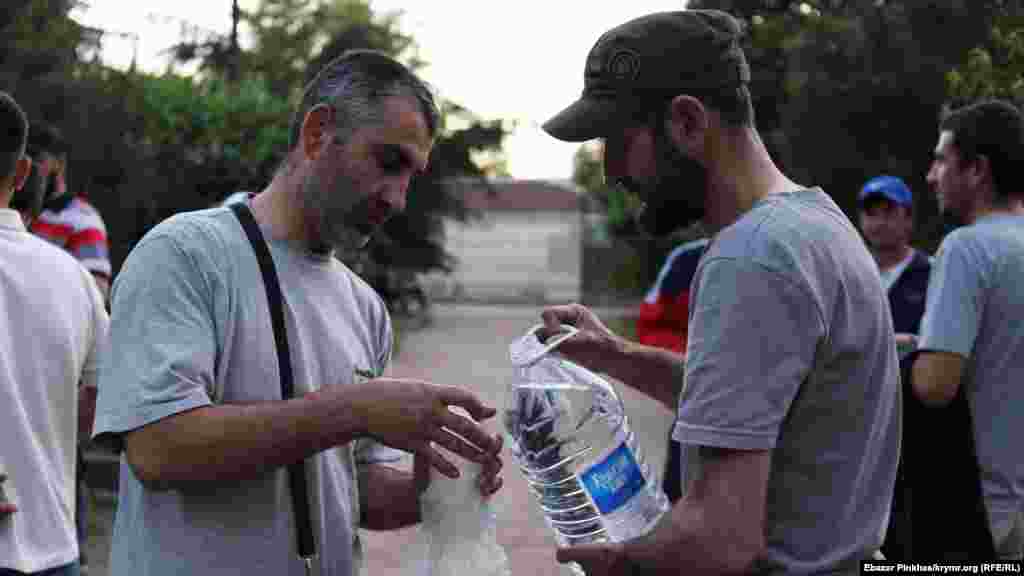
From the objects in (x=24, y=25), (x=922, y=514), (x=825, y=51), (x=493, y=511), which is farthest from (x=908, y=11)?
(x=493, y=511)

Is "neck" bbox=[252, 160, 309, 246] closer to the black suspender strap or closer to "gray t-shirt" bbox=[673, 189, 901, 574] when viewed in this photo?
the black suspender strap

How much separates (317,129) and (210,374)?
24.7 inches

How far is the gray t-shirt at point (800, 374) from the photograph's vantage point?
2301 millimetres

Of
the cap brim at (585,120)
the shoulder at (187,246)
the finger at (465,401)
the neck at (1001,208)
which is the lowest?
the finger at (465,401)

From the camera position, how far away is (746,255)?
7.59ft

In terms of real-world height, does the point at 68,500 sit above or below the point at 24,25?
below

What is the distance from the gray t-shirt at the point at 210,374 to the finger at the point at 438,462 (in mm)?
265

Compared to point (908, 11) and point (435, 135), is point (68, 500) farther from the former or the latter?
point (908, 11)

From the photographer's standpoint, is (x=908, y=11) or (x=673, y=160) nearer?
(x=673, y=160)

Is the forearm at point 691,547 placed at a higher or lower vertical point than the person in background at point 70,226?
higher

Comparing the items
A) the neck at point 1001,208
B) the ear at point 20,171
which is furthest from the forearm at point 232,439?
the neck at point 1001,208

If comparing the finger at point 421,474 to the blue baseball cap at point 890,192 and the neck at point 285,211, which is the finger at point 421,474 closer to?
the neck at point 285,211

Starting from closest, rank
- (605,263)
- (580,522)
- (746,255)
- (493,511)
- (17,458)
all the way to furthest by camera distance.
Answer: (746,255) → (580,522) → (493,511) → (17,458) → (605,263)

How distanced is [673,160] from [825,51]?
65.0 feet
